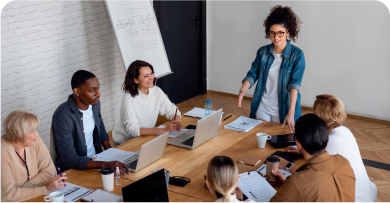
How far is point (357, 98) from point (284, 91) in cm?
259

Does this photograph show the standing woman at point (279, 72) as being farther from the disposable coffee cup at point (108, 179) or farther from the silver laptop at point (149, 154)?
the disposable coffee cup at point (108, 179)

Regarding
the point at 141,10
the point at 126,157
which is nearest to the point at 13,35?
the point at 141,10

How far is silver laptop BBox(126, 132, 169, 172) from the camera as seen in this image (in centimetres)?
216

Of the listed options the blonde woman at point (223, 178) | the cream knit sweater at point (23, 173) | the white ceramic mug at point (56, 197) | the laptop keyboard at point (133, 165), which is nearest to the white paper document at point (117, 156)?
the laptop keyboard at point (133, 165)

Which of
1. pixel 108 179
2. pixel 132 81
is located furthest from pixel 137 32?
pixel 108 179

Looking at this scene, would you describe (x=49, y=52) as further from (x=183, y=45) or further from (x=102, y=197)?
(x=102, y=197)

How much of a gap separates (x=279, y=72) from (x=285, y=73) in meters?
0.06

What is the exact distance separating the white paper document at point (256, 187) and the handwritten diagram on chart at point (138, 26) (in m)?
2.68

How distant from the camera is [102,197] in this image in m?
1.91

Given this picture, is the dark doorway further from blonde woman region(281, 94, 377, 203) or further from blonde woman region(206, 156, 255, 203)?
blonde woman region(206, 156, 255, 203)

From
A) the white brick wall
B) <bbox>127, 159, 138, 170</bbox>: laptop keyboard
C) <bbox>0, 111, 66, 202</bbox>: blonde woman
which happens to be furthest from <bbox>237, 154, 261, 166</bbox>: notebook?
the white brick wall

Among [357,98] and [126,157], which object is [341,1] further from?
[126,157]

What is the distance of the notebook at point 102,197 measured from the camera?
6.15ft

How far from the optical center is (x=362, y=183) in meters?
2.14
